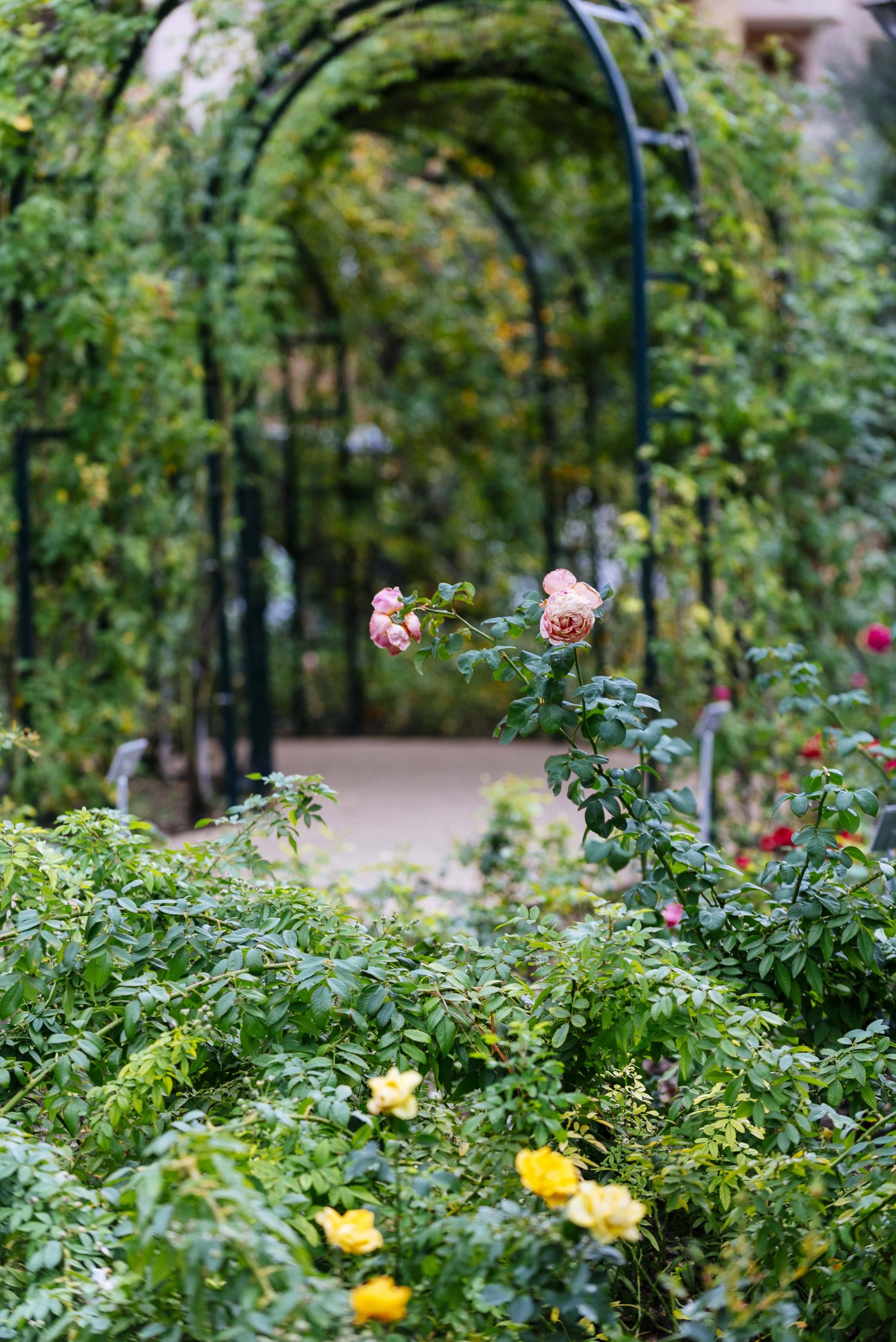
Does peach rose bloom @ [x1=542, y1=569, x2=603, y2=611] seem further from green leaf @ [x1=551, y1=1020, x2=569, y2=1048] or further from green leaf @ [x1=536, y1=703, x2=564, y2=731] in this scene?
green leaf @ [x1=551, y1=1020, x2=569, y2=1048]

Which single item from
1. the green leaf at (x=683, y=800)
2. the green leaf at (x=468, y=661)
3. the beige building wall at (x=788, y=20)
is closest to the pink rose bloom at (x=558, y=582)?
the green leaf at (x=468, y=661)

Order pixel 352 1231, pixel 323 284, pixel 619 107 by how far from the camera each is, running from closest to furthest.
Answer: pixel 352 1231
pixel 619 107
pixel 323 284

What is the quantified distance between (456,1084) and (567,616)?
680 mm

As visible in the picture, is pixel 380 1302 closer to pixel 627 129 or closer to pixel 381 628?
pixel 381 628

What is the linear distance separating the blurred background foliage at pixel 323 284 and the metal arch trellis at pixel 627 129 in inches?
1.1

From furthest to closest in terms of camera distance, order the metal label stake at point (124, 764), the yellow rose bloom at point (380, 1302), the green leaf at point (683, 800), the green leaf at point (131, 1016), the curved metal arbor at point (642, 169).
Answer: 1. the curved metal arbor at point (642, 169)
2. the metal label stake at point (124, 764)
3. the green leaf at point (683, 800)
4. the green leaf at point (131, 1016)
5. the yellow rose bloom at point (380, 1302)

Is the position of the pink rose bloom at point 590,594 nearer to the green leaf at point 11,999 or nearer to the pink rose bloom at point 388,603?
the pink rose bloom at point 388,603

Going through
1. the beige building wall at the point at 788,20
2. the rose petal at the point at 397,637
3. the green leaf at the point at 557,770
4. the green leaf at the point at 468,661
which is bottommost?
the green leaf at the point at 557,770

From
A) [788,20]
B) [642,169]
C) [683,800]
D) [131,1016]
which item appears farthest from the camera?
[788,20]

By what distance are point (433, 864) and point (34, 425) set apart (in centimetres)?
209

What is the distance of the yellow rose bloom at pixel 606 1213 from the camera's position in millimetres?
1129

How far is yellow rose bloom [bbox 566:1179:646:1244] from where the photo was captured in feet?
3.70

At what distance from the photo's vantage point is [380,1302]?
3.51 feet

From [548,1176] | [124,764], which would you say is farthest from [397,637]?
[124,764]
